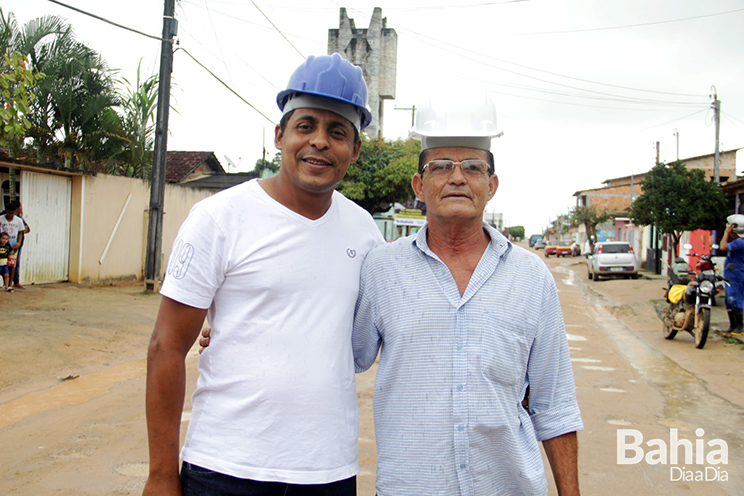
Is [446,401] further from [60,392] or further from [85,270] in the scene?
[85,270]

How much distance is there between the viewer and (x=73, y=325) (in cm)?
761

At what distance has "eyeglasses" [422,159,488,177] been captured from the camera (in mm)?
2035

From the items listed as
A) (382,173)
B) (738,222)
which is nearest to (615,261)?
(382,173)

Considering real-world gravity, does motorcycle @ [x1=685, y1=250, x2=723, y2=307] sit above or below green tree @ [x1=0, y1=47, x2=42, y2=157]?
below

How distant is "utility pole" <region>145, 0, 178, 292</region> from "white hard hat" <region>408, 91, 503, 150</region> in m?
10.0

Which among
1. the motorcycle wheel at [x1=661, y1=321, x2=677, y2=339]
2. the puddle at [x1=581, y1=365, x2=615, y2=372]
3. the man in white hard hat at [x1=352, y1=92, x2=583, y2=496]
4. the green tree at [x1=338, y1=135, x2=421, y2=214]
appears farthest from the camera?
the green tree at [x1=338, y1=135, x2=421, y2=214]

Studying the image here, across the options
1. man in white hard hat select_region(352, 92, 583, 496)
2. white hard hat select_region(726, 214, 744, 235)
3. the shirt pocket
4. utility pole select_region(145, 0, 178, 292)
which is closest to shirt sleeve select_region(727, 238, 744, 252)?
white hard hat select_region(726, 214, 744, 235)

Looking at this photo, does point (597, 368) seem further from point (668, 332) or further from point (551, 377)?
point (551, 377)

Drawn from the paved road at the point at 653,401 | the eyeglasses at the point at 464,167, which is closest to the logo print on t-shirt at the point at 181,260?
the eyeglasses at the point at 464,167

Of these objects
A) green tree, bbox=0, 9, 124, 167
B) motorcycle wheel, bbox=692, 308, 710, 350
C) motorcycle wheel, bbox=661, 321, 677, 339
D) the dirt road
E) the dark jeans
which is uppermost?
green tree, bbox=0, 9, 124, 167

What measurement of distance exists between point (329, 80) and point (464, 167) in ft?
1.83

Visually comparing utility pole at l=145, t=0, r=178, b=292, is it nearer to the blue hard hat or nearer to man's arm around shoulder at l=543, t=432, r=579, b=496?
the blue hard hat

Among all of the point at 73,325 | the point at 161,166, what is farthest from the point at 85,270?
the point at 73,325

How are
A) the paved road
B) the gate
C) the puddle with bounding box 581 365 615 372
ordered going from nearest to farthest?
1. the paved road
2. the puddle with bounding box 581 365 615 372
3. the gate
